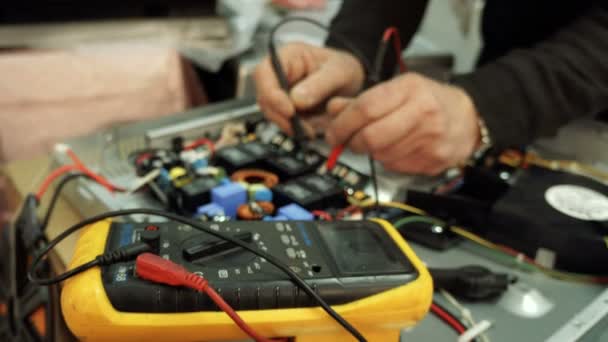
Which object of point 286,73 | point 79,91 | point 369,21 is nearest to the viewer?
point 286,73

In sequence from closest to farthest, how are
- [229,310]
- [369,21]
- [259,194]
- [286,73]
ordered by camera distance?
[229,310] < [259,194] < [286,73] < [369,21]

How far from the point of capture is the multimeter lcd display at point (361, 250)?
421 mm

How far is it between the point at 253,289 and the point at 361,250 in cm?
11

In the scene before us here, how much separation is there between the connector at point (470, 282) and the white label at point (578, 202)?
0.38 feet

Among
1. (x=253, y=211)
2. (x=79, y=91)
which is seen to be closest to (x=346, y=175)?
(x=253, y=211)

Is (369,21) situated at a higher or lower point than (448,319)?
higher

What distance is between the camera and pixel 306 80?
0.78 metres

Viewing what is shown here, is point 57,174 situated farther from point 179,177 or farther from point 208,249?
point 208,249

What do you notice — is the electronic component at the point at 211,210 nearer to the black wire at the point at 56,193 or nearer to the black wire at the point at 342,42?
the black wire at the point at 56,193

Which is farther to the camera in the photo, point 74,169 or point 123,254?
point 74,169

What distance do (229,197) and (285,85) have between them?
10.0 inches

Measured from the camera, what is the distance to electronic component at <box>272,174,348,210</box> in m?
0.60

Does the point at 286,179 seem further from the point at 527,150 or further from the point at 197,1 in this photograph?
the point at 197,1

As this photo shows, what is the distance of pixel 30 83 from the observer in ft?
3.43
